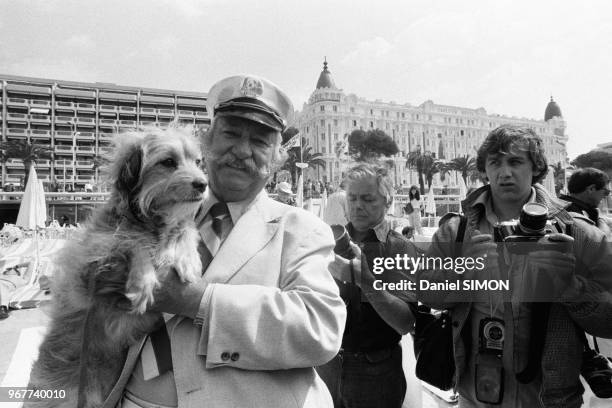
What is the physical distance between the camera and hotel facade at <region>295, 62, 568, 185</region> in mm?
114000

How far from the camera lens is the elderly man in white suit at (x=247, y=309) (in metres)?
1.42

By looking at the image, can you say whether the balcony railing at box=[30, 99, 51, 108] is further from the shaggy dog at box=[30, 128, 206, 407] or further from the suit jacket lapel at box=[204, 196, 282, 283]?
the suit jacket lapel at box=[204, 196, 282, 283]

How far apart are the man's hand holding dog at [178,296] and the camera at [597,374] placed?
1.98 m

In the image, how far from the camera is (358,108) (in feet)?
387

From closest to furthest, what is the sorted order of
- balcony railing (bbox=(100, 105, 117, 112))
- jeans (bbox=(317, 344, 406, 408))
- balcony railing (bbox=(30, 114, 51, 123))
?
jeans (bbox=(317, 344, 406, 408)) < balcony railing (bbox=(30, 114, 51, 123)) < balcony railing (bbox=(100, 105, 117, 112))

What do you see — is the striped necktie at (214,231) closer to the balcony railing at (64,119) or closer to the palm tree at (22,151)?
the palm tree at (22,151)

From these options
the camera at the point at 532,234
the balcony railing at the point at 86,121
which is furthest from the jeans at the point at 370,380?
the balcony railing at the point at 86,121

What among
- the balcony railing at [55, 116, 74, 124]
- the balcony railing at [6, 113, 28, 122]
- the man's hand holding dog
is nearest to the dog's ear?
the man's hand holding dog

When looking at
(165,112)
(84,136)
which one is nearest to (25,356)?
(165,112)

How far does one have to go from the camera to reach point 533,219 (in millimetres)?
1828

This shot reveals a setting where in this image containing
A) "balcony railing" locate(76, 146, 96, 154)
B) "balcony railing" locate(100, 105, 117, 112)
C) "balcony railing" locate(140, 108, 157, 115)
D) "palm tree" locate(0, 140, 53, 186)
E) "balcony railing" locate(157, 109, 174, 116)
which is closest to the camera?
"palm tree" locate(0, 140, 53, 186)

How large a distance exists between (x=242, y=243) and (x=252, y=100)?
66 cm

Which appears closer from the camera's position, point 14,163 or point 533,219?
point 533,219

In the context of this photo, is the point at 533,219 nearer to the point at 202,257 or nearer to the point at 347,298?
the point at 347,298
